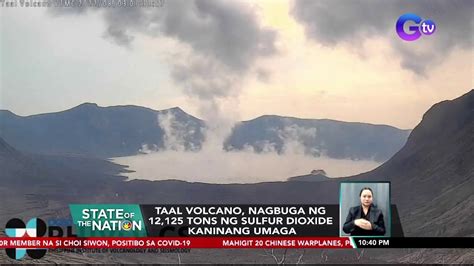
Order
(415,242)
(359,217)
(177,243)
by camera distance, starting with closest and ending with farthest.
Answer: (359,217) < (177,243) < (415,242)

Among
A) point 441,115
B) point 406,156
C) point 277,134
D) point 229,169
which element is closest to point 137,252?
point 229,169

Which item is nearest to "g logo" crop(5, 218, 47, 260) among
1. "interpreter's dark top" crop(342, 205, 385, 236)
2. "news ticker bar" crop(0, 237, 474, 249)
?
"news ticker bar" crop(0, 237, 474, 249)

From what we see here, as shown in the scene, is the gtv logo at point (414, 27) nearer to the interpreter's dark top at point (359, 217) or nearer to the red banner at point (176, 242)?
the interpreter's dark top at point (359, 217)

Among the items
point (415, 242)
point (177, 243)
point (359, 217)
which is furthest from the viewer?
point (415, 242)

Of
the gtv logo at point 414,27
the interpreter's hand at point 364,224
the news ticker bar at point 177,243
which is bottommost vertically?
the news ticker bar at point 177,243

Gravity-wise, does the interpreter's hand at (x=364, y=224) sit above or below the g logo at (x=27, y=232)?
above

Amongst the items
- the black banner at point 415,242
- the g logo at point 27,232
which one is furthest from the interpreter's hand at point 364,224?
the g logo at point 27,232

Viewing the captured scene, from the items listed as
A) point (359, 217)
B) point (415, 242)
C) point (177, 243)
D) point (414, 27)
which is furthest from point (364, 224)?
point (414, 27)

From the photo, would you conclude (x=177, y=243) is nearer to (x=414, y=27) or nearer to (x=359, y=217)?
(x=359, y=217)
